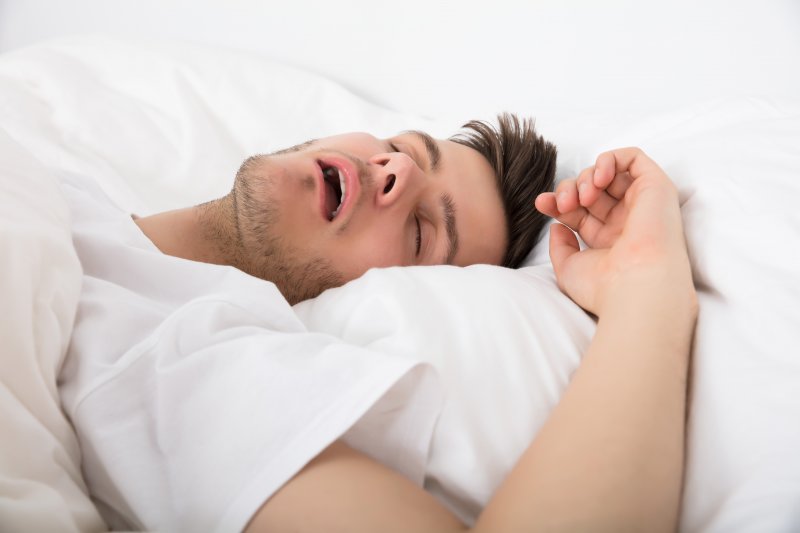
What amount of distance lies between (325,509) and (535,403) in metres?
0.28

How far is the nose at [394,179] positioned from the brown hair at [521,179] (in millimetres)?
250

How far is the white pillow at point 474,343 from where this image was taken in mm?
706

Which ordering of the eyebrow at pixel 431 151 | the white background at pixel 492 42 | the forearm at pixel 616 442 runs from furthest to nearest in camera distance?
the white background at pixel 492 42 < the eyebrow at pixel 431 151 < the forearm at pixel 616 442

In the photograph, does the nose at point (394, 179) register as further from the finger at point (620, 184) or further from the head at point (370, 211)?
the finger at point (620, 184)

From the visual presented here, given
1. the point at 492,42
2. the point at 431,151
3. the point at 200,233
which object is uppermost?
the point at 492,42

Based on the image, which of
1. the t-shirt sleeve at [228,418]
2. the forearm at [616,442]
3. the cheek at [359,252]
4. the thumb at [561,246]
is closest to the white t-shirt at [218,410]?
the t-shirt sleeve at [228,418]

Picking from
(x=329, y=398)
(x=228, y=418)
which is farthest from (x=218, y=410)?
(x=329, y=398)

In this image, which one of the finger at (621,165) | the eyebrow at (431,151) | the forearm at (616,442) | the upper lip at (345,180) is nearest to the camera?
the forearm at (616,442)

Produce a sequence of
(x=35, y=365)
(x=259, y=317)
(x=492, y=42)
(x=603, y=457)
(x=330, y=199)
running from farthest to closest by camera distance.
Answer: (x=492, y=42) → (x=330, y=199) → (x=259, y=317) → (x=35, y=365) → (x=603, y=457)

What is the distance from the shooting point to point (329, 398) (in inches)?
26.8

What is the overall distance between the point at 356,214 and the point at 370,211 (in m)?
0.03

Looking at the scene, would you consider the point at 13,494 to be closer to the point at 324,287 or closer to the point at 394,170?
the point at 324,287

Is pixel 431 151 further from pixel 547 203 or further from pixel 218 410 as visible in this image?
pixel 218 410

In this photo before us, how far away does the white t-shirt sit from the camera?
2.13ft
